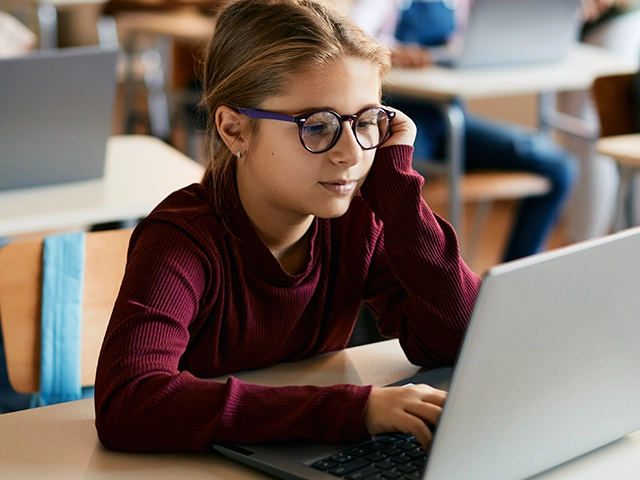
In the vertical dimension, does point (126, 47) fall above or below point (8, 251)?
below

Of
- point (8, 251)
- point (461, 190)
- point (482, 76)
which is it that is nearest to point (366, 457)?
point (8, 251)

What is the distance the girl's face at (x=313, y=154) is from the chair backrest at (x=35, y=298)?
352 millimetres

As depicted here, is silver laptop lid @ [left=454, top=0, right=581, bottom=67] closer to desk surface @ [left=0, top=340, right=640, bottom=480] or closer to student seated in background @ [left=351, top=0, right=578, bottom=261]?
student seated in background @ [left=351, top=0, right=578, bottom=261]

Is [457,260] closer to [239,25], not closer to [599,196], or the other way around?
[239,25]

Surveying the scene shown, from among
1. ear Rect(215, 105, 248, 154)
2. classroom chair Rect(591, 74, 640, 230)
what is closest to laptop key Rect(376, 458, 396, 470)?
ear Rect(215, 105, 248, 154)

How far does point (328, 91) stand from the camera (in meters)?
1.08

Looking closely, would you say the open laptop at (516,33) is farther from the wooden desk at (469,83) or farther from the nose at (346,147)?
the nose at (346,147)

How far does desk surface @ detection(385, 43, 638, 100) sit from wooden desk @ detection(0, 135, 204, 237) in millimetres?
884

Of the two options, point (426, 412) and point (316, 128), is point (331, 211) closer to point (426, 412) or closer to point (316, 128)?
point (316, 128)

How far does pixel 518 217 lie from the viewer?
3154 mm

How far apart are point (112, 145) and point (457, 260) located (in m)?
1.22

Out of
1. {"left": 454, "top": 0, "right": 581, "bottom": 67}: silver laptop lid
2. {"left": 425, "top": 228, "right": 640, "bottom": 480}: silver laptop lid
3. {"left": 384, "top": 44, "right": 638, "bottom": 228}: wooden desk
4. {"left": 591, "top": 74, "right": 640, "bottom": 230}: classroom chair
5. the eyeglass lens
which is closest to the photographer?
{"left": 425, "top": 228, "right": 640, "bottom": 480}: silver laptop lid

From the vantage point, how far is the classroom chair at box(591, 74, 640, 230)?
8.36ft

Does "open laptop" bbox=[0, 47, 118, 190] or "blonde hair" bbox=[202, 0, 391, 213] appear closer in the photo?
"blonde hair" bbox=[202, 0, 391, 213]
